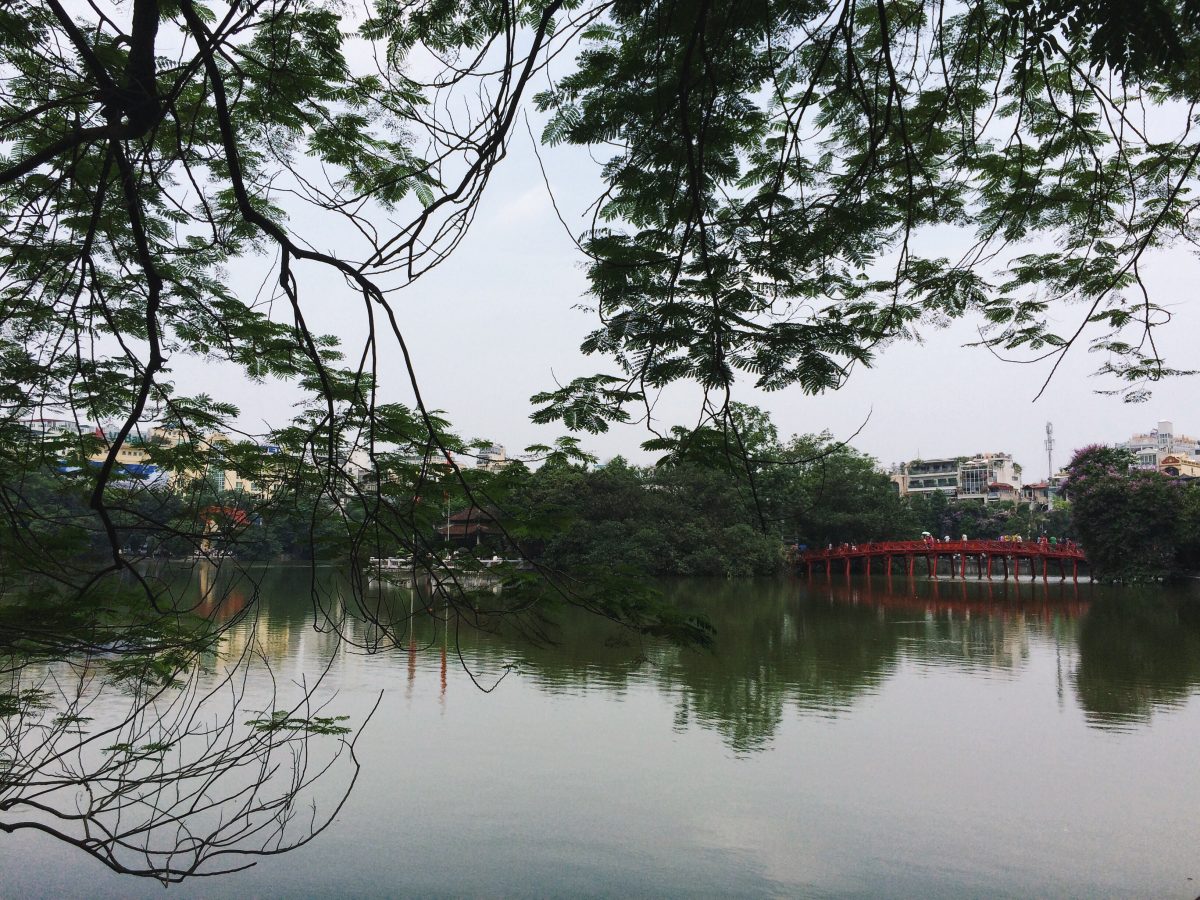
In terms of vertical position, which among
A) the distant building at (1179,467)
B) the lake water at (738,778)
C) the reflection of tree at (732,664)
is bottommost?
the lake water at (738,778)

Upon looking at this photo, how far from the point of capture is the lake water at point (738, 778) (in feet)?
11.4

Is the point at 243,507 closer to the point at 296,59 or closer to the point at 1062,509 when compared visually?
the point at 296,59

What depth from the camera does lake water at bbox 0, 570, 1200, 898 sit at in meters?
3.47

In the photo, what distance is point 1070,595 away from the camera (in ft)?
58.3

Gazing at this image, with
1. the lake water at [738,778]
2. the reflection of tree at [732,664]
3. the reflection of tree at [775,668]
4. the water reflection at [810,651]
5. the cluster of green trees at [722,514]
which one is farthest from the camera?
the cluster of green trees at [722,514]

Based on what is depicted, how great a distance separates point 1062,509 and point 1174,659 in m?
27.8

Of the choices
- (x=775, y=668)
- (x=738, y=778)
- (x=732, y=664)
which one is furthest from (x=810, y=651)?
(x=738, y=778)

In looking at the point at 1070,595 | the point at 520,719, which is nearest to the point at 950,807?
the point at 520,719

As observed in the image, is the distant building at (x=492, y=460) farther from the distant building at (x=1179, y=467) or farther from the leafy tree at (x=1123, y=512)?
the distant building at (x=1179, y=467)

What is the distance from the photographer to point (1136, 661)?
348 inches

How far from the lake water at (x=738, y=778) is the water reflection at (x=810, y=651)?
5 centimetres

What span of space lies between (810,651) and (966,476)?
39132mm

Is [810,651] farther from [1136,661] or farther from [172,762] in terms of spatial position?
[172,762]

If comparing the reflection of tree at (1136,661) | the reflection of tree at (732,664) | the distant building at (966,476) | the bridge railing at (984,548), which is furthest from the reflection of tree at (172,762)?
the distant building at (966,476)
